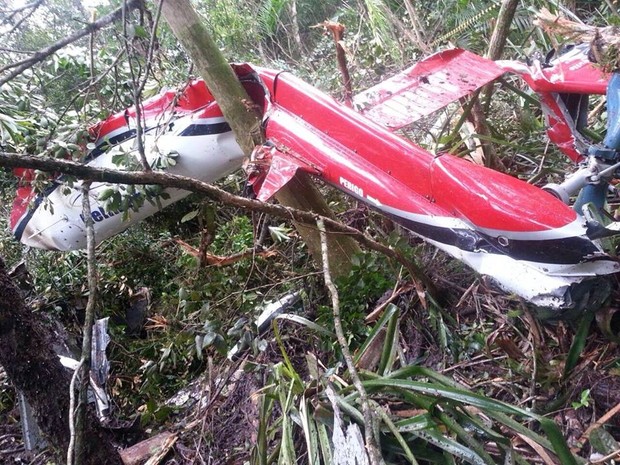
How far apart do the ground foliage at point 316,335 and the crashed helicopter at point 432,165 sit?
21 centimetres

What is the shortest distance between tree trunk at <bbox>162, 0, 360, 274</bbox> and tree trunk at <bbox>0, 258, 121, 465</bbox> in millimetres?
1097

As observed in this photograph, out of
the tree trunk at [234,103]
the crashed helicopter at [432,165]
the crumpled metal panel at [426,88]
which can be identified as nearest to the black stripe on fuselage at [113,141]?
the crashed helicopter at [432,165]

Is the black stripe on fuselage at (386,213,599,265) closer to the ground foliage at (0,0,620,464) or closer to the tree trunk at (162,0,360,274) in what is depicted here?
the ground foliage at (0,0,620,464)

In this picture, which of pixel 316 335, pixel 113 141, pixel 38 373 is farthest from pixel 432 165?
pixel 113 141

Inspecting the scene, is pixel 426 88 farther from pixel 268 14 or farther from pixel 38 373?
pixel 268 14

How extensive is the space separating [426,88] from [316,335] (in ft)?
3.80

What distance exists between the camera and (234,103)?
2283 millimetres

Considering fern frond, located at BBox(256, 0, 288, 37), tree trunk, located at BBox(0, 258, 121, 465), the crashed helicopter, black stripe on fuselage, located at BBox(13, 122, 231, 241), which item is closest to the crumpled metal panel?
the crashed helicopter

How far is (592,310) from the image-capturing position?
5.07ft

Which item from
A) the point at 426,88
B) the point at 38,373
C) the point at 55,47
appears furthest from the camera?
the point at 426,88

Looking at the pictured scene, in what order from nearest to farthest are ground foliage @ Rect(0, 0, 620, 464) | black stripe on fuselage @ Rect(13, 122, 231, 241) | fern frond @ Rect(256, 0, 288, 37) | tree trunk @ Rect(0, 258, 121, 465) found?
ground foliage @ Rect(0, 0, 620, 464)
tree trunk @ Rect(0, 258, 121, 465)
black stripe on fuselage @ Rect(13, 122, 231, 241)
fern frond @ Rect(256, 0, 288, 37)

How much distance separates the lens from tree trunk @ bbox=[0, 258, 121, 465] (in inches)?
67.6

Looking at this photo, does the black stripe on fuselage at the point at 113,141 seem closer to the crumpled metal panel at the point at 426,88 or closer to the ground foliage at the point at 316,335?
the ground foliage at the point at 316,335

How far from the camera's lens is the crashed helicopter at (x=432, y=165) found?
1.52 meters
